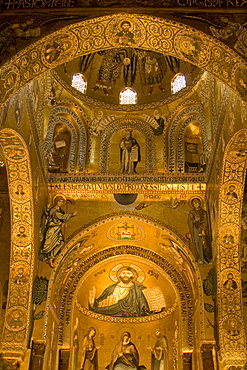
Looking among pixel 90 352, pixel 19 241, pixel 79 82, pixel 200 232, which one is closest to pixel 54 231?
pixel 19 241

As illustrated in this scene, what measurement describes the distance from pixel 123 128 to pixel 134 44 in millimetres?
5882

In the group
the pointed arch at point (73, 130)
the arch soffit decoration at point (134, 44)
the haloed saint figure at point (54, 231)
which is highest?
the pointed arch at point (73, 130)

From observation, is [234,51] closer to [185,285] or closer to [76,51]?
[76,51]

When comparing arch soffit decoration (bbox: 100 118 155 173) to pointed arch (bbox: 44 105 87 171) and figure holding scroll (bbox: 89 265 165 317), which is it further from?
figure holding scroll (bbox: 89 265 165 317)

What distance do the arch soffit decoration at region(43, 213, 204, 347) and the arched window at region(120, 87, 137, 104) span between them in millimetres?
3963

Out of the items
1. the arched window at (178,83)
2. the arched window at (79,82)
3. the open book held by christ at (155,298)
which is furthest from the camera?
the arched window at (79,82)

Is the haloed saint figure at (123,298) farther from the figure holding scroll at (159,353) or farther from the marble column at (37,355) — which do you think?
the marble column at (37,355)

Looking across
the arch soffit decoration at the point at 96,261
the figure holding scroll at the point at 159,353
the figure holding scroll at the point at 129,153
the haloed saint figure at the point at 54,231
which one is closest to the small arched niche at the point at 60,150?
the haloed saint figure at the point at 54,231

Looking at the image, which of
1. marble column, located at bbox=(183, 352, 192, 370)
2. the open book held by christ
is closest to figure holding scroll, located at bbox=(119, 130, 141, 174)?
the open book held by christ

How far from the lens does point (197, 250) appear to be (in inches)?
556

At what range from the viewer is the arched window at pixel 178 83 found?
16188 millimetres

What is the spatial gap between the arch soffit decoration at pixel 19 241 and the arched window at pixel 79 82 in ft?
14.5

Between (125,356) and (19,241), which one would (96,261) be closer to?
(125,356)

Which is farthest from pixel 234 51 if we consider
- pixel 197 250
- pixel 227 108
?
pixel 197 250
